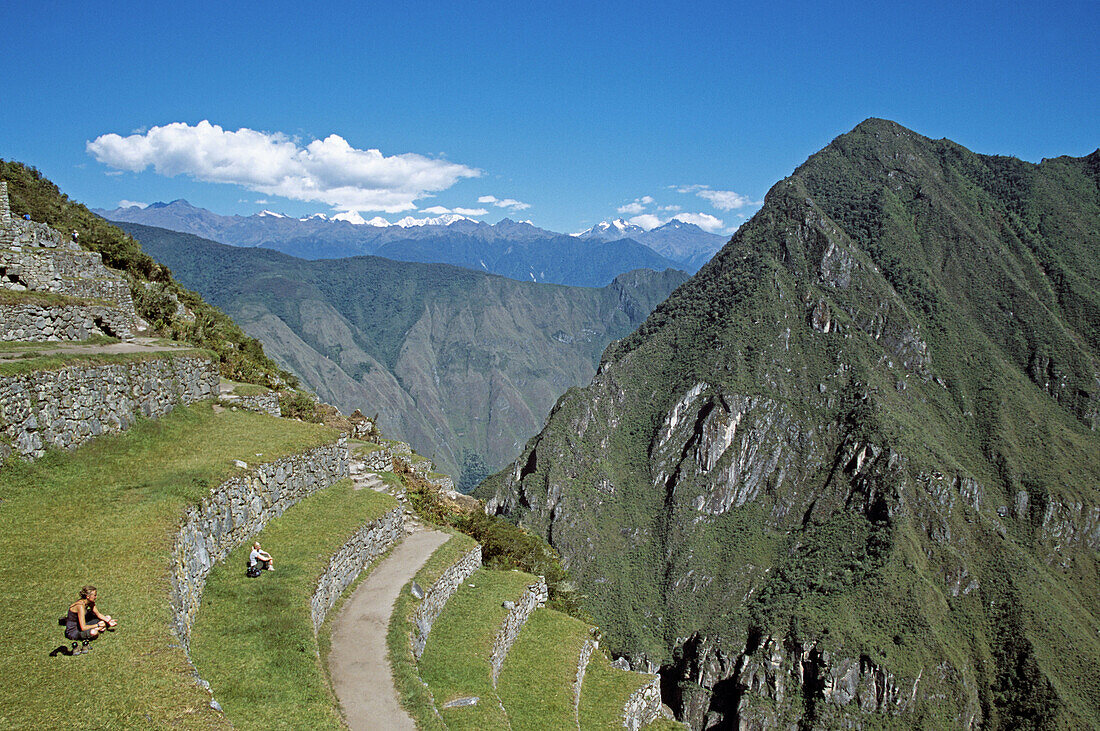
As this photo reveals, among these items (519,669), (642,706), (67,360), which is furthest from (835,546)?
(67,360)

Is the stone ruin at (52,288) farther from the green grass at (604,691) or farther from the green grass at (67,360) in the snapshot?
the green grass at (604,691)

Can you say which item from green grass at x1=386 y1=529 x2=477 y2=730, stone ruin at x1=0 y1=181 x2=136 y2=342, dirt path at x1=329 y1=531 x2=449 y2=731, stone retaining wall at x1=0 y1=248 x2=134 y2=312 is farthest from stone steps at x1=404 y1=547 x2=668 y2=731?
stone retaining wall at x1=0 y1=248 x2=134 y2=312

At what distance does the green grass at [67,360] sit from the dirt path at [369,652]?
8.60 m

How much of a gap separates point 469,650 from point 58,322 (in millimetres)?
15018

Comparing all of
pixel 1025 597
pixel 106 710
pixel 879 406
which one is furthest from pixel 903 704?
pixel 106 710

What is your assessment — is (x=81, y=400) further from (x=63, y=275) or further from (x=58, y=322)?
(x=63, y=275)

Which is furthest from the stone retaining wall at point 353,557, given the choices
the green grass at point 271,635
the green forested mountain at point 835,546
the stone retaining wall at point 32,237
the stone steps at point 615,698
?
the green forested mountain at point 835,546

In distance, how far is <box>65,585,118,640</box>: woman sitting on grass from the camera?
30.2 feet

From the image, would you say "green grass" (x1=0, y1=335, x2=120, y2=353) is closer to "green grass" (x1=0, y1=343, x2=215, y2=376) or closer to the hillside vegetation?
"green grass" (x1=0, y1=343, x2=215, y2=376)

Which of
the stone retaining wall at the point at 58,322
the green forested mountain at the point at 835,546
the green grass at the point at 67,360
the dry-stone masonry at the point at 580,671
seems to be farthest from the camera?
the green forested mountain at the point at 835,546

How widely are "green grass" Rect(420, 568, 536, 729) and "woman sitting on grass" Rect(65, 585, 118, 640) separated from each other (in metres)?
7.91

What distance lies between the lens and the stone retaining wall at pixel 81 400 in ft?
42.7

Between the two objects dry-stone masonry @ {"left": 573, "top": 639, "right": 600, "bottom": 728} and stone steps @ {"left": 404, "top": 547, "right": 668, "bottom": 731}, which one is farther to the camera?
dry-stone masonry @ {"left": 573, "top": 639, "right": 600, "bottom": 728}

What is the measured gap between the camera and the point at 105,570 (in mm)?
11000
